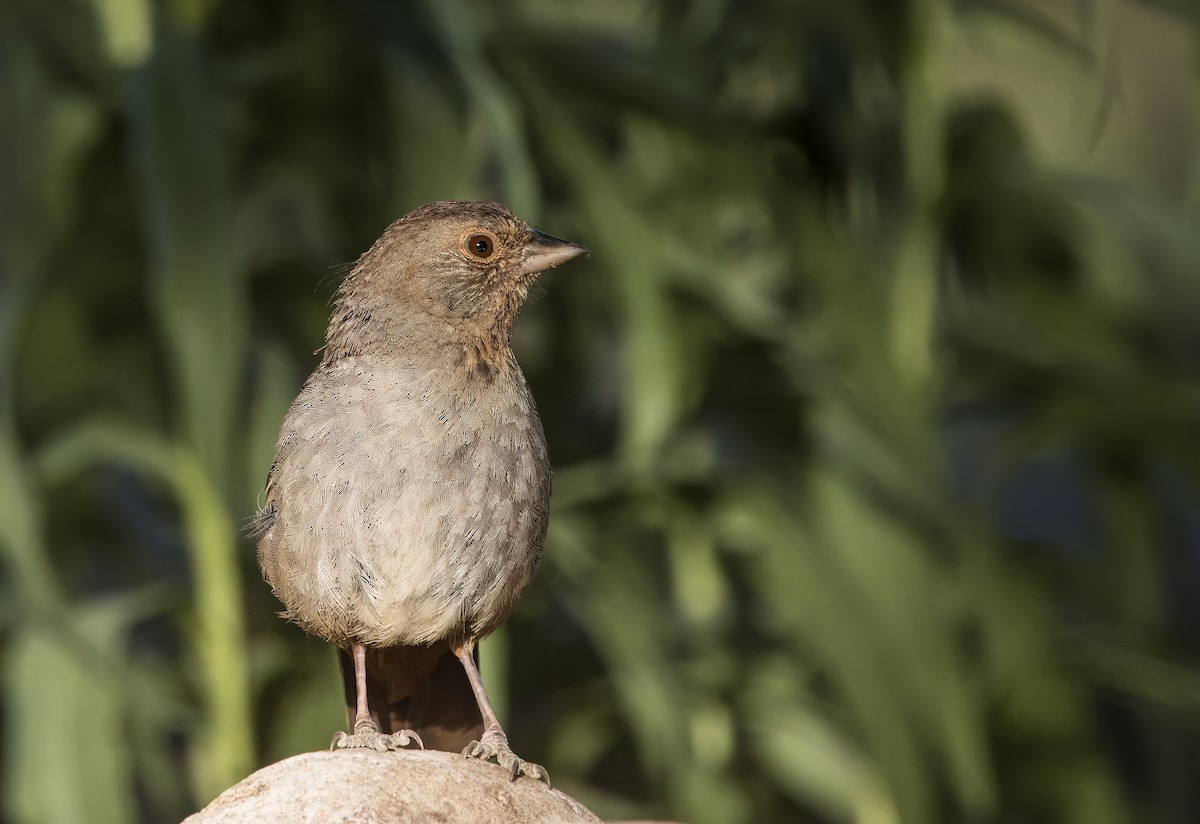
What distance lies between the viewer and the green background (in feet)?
12.9

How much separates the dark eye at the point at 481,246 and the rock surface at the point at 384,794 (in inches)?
37.3

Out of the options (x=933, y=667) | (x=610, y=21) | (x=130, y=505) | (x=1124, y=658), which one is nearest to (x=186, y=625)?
(x=130, y=505)

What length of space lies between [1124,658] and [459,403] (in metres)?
2.40

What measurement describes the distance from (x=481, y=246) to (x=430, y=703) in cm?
95

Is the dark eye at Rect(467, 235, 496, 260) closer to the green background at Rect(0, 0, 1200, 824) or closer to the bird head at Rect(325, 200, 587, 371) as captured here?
the bird head at Rect(325, 200, 587, 371)

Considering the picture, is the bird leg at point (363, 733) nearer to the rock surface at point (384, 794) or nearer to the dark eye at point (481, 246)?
the rock surface at point (384, 794)

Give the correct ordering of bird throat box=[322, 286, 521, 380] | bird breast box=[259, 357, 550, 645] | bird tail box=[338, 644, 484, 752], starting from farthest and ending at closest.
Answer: bird tail box=[338, 644, 484, 752], bird throat box=[322, 286, 521, 380], bird breast box=[259, 357, 550, 645]

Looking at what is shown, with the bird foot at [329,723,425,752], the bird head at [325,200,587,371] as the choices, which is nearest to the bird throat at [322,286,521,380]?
the bird head at [325,200,587,371]

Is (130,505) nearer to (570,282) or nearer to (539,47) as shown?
(570,282)

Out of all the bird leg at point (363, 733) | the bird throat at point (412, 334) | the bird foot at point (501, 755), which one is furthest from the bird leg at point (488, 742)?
the bird throat at point (412, 334)

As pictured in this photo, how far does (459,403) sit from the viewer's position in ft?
9.48

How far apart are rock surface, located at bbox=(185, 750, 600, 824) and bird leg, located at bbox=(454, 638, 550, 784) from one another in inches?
2.2

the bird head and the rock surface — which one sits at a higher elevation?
the bird head

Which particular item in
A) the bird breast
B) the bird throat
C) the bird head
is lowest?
the bird breast
